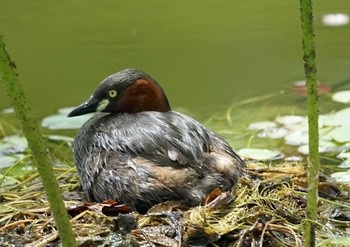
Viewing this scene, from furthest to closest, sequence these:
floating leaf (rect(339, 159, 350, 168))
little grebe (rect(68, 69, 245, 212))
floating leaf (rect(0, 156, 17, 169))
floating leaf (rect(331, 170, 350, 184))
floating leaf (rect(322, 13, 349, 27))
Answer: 1. floating leaf (rect(322, 13, 349, 27))
2. floating leaf (rect(0, 156, 17, 169))
3. floating leaf (rect(339, 159, 350, 168))
4. floating leaf (rect(331, 170, 350, 184))
5. little grebe (rect(68, 69, 245, 212))

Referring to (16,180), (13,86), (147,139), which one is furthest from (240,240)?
(16,180)

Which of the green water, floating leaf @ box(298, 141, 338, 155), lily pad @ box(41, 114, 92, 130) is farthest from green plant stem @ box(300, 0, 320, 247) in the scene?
the green water

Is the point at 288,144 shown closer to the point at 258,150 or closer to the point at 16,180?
the point at 258,150

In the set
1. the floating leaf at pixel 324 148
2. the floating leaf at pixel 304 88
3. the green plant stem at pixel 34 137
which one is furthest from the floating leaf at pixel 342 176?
the green plant stem at pixel 34 137

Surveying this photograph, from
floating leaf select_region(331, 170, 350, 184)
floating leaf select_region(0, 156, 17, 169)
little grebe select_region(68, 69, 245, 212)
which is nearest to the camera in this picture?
little grebe select_region(68, 69, 245, 212)

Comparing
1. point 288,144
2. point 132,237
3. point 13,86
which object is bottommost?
point 288,144

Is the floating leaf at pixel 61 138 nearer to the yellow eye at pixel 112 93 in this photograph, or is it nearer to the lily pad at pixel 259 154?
the lily pad at pixel 259 154

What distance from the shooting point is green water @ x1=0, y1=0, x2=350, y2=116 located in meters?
7.23

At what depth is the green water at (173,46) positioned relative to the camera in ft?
23.7

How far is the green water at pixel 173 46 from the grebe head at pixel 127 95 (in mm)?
2263

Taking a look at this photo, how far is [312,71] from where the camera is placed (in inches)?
112

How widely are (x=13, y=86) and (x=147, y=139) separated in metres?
1.57

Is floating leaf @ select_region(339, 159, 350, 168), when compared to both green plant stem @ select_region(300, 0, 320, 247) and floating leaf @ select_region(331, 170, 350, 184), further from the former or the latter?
green plant stem @ select_region(300, 0, 320, 247)

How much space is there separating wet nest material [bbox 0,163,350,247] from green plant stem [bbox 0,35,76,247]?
775mm
